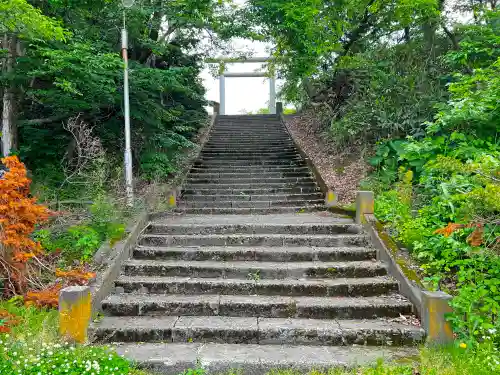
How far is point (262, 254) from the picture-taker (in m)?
5.43

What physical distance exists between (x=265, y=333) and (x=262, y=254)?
5.17 feet

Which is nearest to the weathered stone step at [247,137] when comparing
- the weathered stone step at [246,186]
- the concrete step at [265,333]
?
the weathered stone step at [246,186]

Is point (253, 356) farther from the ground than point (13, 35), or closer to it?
closer to it

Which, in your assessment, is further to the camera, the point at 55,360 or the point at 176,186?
the point at 176,186

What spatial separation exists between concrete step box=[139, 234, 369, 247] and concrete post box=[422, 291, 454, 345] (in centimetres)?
189

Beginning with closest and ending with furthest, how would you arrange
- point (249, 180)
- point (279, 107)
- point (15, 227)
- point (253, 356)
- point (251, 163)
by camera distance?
point (253, 356) → point (15, 227) → point (249, 180) → point (251, 163) → point (279, 107)

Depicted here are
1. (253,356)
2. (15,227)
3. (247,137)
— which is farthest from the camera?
(247,137)

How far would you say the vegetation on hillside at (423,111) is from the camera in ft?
12.9

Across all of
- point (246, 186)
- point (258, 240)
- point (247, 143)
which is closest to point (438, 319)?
point (258, 240)

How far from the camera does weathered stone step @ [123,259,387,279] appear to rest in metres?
5.03

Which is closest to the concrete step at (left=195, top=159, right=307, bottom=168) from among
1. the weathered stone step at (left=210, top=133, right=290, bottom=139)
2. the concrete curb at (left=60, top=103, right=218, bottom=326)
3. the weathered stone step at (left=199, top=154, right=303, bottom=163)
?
the weathered stone step at (left=199, top=154, right=303, bottom=163)

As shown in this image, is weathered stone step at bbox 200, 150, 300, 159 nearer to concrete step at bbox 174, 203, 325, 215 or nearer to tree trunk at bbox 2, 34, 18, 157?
concrete step at bbox 174, 203, 325, 215

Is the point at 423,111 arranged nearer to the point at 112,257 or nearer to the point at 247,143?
the point at 247,143

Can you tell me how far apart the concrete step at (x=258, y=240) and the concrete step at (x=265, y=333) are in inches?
71.4
